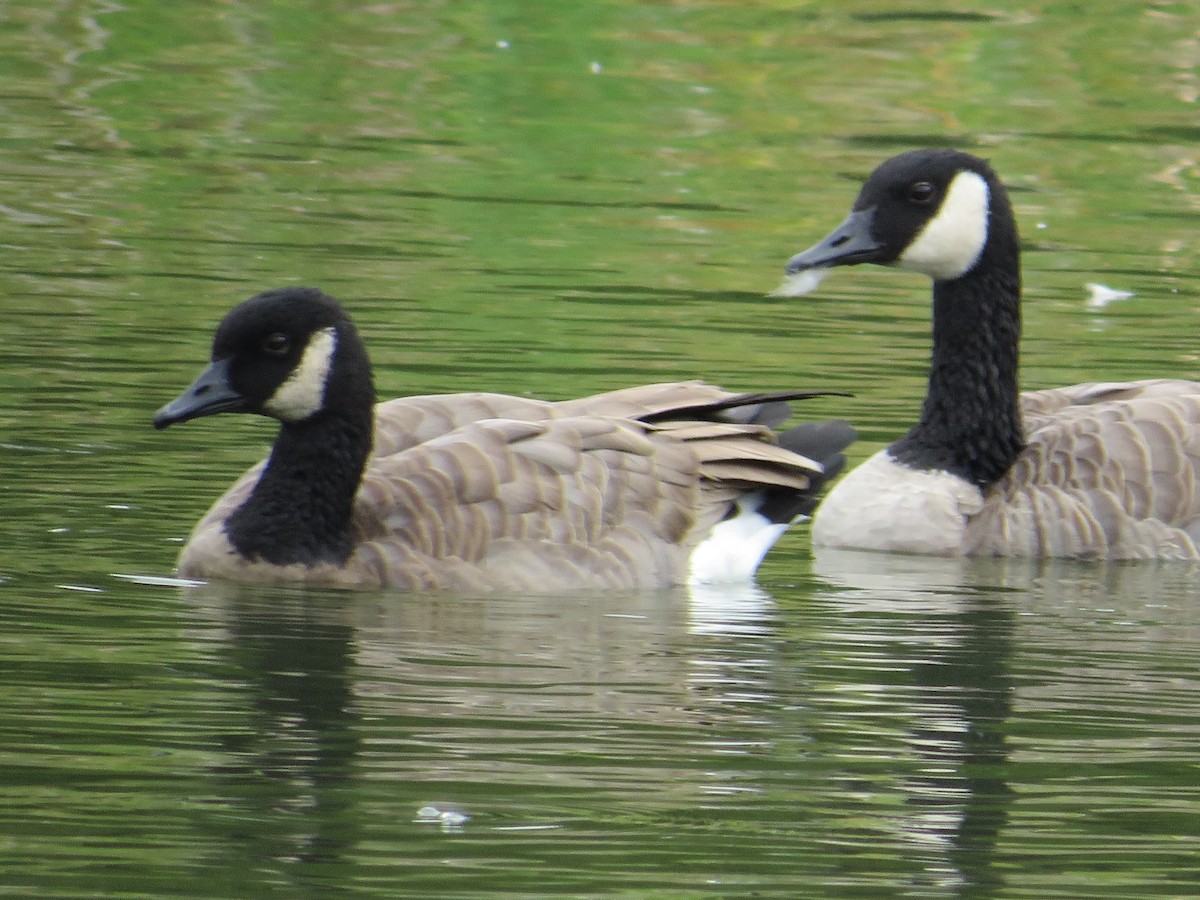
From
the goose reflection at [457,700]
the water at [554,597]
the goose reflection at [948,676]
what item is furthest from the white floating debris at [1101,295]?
the goose reflection at [457,700]

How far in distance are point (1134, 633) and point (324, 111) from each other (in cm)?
1594

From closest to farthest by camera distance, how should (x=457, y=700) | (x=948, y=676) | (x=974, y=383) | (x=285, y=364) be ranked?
1. (x=457, y=700)
2. (x=948, y=676)
3. (x=285, y=364)
4. (x=974, y=383)

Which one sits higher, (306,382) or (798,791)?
(306,382)

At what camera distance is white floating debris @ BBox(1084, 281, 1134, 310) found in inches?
641

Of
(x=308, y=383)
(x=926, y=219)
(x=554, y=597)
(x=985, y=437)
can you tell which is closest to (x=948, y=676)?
(x=554, y=597)

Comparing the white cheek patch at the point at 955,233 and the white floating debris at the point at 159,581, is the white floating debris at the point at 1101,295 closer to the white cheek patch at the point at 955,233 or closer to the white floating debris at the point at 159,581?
the white cheek patch at the point at 955,233

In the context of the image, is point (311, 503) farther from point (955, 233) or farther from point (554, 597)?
point (955, 233)

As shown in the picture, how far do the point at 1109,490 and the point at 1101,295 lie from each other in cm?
592

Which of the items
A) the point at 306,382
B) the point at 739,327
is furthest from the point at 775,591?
the point at 739,327

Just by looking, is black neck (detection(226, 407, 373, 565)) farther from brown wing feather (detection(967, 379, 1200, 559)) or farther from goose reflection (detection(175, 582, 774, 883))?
brown wing feather (detection(967, 379, 1200, 559))

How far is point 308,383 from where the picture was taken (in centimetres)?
929

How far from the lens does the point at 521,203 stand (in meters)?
19.4

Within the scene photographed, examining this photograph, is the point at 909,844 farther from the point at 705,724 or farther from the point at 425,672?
the point at 425,672

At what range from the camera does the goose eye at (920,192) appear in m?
11.2
